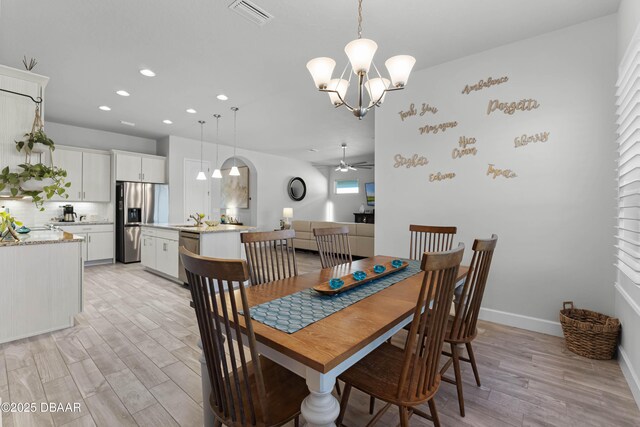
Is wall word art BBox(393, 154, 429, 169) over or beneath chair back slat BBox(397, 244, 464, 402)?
over

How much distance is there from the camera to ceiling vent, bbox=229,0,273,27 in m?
2.29

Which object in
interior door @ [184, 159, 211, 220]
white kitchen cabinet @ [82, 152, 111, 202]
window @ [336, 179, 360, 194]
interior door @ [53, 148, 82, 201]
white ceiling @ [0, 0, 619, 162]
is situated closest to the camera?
white ceiling @ [0, 0, 619, 162]

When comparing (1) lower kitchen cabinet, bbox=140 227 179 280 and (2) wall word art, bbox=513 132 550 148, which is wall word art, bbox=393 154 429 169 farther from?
(1) lower kitchen cabinet, bbox=140 227 179 280

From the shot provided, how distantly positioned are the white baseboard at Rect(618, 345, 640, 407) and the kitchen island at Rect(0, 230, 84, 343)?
4.50 meters

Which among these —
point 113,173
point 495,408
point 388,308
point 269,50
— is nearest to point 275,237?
point 388,308

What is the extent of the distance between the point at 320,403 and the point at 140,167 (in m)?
6.60

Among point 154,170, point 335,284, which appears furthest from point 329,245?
point 154,170

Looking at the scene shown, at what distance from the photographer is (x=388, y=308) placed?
4.52 feet

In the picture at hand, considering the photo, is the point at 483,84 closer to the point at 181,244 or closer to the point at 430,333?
the point at 430,333

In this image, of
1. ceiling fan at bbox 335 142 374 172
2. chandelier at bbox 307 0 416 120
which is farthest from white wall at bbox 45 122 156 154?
chandelier at bbox 307 0 416 120

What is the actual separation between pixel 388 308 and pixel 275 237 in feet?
3.27

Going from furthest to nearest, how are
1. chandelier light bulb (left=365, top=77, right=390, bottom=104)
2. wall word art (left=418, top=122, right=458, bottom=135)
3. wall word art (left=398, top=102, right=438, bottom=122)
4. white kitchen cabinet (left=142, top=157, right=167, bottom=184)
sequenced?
white kitchen cabinet (left=142, top=157, right=167, bottom=184), wall word art (left=398, top=102, right=438, bottom=122), wall word art (left=418, top=122, right=458, bottom=135), chandelier light bulb (left=365, top=77, right=390, bottom=104)

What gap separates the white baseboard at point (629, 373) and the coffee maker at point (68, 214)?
7.75 metres

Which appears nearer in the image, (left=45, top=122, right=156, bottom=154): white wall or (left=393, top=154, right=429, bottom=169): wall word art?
(left=393, top=154, right=429, bottom=169): wall word art
